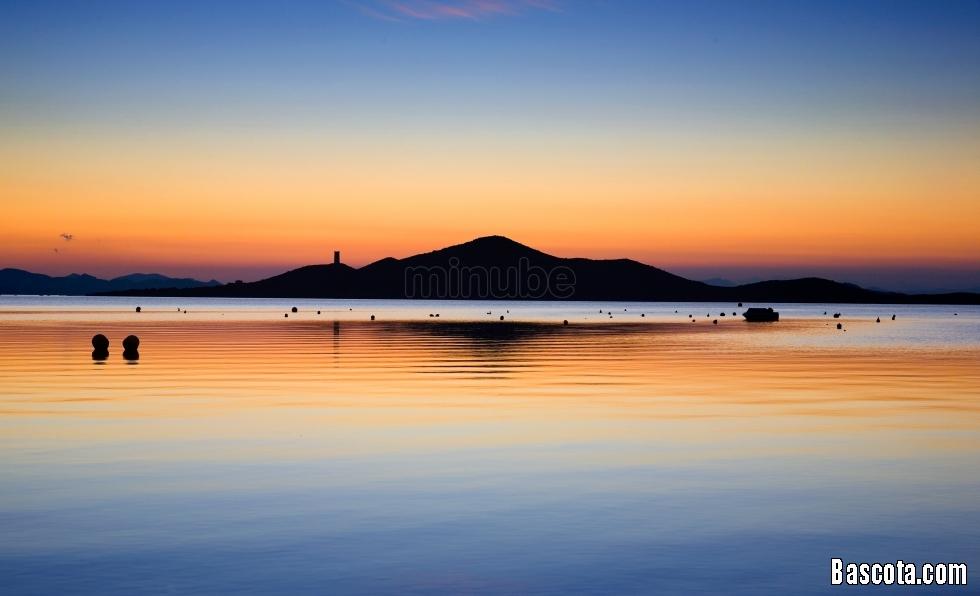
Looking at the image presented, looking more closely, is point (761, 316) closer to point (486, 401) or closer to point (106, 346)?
point (106, 346)

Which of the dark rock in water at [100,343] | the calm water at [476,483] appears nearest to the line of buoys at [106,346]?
the dark rock in water at [100,343]

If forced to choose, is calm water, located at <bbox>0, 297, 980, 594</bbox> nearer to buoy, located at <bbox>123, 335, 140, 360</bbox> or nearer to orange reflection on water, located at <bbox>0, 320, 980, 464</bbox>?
orange reflection on water, located at <bbox>0, 320, 980, 464</bbox>

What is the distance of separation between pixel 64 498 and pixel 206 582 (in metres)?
6.85

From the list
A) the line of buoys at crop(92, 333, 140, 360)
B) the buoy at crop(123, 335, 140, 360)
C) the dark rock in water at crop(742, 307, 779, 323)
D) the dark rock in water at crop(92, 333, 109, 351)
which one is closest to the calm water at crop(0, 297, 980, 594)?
the buoy at crop(123, 335, 140, 360)

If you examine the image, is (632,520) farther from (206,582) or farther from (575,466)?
(206,582)

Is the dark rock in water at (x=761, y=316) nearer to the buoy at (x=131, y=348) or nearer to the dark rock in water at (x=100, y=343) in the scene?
the buoy at (x=131, y=348)

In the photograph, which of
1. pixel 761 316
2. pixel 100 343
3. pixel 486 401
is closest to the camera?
pixel 486 401

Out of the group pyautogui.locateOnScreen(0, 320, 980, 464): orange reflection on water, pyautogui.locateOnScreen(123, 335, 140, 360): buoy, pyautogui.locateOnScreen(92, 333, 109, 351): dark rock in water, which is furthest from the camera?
pyautogui.locateOnScreen(92, 333, 109, 351): dark rock in water

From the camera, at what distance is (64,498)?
764 inches

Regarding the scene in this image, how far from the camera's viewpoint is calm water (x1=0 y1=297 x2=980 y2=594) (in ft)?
47.9

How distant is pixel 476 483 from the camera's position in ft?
69.0

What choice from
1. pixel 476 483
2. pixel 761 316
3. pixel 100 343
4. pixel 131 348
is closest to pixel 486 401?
pixel 476 483

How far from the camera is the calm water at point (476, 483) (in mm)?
14609

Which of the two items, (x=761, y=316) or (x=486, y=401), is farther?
(x=761, y=316)
